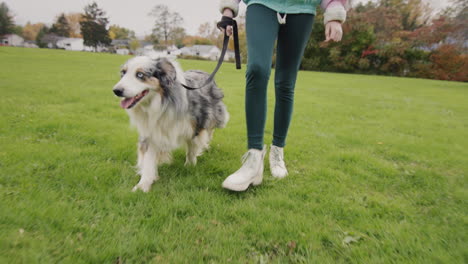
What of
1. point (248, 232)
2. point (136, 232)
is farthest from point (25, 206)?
point (248, 232)

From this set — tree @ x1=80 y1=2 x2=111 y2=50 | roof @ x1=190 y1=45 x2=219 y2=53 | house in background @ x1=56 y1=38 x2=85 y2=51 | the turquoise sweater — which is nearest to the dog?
the turquoise sweater

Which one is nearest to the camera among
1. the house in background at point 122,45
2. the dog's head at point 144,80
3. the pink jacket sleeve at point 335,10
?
the pink jacket sleeve at point 335,10

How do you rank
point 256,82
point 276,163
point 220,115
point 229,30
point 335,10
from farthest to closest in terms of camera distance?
point 220,115 < point 276,163 < point 229,30 < point 256,82 < point 335,10

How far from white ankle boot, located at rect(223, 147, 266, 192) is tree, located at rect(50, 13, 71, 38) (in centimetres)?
8730

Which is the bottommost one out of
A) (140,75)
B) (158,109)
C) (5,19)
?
(158,109)

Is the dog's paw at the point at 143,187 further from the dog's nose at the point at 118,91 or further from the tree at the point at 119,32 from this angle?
the tree at the point at 119,32

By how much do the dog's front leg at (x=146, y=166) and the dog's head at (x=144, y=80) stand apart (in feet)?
1.77

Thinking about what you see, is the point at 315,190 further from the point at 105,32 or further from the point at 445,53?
the point at 105,32

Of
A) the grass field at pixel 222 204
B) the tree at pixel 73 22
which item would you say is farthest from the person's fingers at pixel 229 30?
the tree at pixel 73 22

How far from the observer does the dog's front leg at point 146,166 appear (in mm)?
2553

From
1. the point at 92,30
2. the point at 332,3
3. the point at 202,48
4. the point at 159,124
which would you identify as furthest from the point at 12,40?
the point at 332,3

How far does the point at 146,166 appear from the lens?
2.66 meters

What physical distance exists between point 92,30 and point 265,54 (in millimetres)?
70311

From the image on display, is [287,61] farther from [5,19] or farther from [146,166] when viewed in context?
[5,19]
